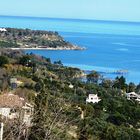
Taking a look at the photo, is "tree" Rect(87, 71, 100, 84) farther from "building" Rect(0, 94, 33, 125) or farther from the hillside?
the hillside

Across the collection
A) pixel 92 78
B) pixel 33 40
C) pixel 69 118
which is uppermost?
pixel 69 118

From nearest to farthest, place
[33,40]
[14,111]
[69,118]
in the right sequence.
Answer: [14,111] < [69,118] < [33,40]

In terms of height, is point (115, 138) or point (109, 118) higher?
point (115, 138)

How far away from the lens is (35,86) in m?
17.6

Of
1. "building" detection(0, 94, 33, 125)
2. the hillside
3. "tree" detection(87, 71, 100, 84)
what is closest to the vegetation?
"building" detection(0, 94, 33, 125)

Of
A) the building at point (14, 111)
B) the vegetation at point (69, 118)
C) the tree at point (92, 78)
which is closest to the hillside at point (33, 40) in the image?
the tree at point (92, 78)

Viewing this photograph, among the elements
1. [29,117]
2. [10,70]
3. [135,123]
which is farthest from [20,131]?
[10,70]

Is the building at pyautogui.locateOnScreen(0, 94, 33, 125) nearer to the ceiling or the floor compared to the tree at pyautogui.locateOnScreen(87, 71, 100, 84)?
nearer to the ceiling

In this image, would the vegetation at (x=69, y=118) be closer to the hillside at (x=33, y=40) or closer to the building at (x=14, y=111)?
the building at (x=14, y=111)

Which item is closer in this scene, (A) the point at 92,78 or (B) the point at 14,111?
(B) the point at 14,111

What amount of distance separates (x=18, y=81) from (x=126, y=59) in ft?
123

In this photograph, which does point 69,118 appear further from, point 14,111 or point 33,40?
point 33,40

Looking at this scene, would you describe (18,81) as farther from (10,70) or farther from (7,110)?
(7,110)

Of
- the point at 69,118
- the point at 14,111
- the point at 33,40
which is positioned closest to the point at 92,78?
the point at 69,118
